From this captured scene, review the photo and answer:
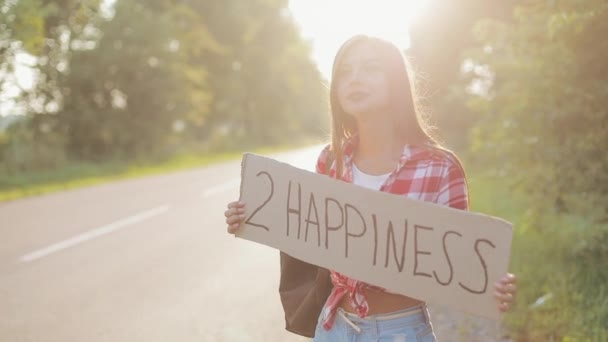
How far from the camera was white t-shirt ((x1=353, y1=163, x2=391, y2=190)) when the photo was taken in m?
2.22

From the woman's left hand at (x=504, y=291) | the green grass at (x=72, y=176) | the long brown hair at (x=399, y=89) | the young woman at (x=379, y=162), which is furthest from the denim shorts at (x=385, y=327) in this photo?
the green grass at (x=72, y=176)

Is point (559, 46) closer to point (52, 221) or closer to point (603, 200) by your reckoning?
point (603, 200)

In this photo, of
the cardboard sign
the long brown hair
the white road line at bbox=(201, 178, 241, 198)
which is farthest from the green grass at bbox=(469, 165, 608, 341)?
the white road line at bbox=(201, 178, 241, 198)

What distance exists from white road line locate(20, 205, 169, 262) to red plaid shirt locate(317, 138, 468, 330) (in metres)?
5.84

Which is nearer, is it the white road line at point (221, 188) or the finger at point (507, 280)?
the finger at point (507, 280)

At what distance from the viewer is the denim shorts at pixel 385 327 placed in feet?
6.84

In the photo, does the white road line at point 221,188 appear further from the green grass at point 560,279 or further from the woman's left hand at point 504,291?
the woman's left hand at point 504,291

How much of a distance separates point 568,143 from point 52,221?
7.75 m

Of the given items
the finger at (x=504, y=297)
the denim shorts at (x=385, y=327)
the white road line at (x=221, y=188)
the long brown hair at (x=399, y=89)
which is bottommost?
the white road line at (x=221, y=188)

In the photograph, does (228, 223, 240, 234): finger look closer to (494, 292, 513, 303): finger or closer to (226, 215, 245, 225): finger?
(226, 215, 245, 225): finger

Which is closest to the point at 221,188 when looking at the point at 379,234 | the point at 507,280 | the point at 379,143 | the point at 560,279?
the point at 560,279

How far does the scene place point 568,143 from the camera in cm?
482

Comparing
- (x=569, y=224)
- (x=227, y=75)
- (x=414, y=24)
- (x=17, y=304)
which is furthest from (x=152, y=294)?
(x=227, y=75)

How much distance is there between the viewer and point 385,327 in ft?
6.86
